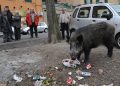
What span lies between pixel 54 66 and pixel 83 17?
20.5 ft

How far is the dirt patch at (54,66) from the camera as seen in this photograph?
29.3 feet

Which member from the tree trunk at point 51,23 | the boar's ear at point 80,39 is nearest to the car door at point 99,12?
the tree trunk at point 51,23

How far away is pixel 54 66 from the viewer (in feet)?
31.6

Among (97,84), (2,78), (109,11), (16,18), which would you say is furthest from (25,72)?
(16,18)

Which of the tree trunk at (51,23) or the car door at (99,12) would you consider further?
the tree trunk at (51,23)

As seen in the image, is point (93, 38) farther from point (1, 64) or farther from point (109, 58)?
point (1, 64)

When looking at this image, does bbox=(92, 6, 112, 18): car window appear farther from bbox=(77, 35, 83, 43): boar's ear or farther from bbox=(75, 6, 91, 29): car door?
bbox=(77, 35, 83, 43): boar's ear

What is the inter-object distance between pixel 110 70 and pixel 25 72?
2067 millimetres

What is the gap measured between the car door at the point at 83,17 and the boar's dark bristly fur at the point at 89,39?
191 inches

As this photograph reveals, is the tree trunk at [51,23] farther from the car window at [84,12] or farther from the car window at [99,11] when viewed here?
the car window at [99,11]

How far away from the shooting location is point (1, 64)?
33.6ft

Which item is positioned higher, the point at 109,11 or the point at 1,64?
the point at 109,11

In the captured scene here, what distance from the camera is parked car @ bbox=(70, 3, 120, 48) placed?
13.7 metres

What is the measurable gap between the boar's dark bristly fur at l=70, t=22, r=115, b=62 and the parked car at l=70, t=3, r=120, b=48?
2.77 m
